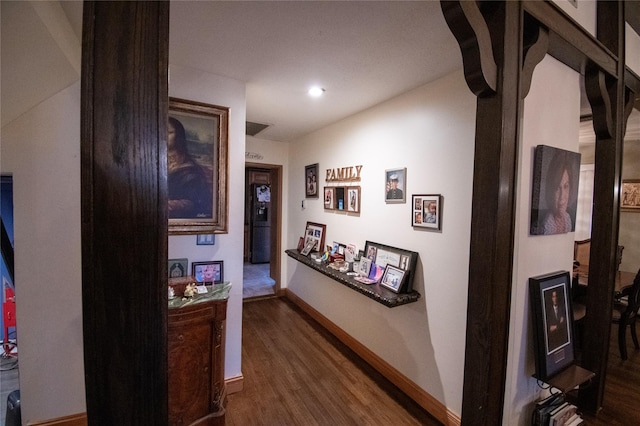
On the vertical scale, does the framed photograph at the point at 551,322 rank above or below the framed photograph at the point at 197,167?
below

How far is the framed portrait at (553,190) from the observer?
131 cm

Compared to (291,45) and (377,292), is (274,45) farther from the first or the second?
(377,292)

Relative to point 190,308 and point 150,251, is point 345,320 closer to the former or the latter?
point 190,308

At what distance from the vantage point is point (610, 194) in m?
1.75

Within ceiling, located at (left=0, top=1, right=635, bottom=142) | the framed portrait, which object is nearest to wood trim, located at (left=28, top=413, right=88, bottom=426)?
ceiling, located at (left=0, top=1, right=635, bottom=142)

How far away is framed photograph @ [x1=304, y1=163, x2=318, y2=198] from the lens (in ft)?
11.8

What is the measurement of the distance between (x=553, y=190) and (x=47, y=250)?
2957 millimetres

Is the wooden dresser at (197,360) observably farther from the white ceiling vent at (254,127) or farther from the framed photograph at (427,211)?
the white ceiling vent at (254,127)

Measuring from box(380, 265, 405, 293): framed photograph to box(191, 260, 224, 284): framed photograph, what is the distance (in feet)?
4.39

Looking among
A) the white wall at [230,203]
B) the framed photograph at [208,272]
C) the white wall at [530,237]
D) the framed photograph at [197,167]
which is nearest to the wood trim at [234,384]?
the white wall at [230,203]

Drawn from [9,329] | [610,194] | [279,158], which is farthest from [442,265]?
[9,329]

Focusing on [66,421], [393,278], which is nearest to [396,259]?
[393,278]

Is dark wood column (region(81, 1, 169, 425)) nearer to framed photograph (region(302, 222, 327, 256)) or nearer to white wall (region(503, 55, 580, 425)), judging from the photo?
white wall (region(503, 55, 580, 425))

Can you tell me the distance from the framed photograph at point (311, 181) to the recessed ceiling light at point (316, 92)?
1.26 metres
